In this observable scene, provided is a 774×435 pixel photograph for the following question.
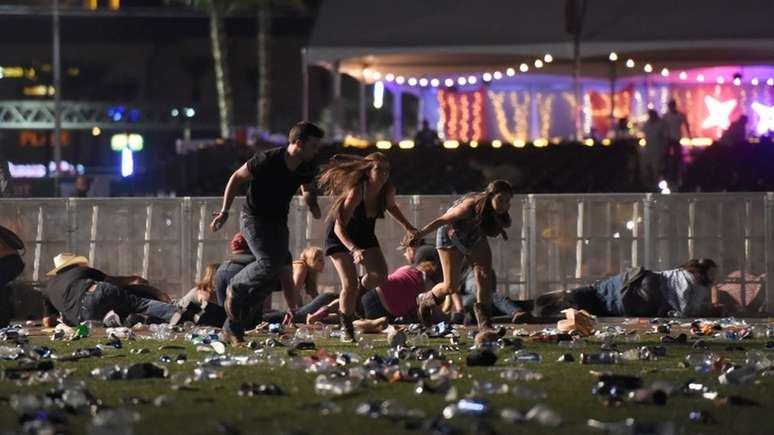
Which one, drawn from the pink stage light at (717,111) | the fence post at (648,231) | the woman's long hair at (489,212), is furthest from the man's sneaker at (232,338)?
the pink stage light at (717,111)

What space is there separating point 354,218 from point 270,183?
0.88m

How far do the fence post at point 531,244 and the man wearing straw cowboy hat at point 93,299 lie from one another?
4389 millimetres

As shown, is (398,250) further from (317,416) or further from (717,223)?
(317,416)

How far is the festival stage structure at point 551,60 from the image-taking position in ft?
106

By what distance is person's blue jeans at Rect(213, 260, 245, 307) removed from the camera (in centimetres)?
1686

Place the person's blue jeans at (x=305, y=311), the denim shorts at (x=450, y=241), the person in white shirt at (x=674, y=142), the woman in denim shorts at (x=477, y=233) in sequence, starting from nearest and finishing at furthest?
the woman in denim shorts at (x=477, y=233)
the denim shorts at (x=450, y=241)
the person's blue jeans at (x=305, y=311)
the person in white shirt at (x=674, y=142)

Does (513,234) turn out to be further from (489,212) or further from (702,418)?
(702,418)

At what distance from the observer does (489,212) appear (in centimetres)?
1517

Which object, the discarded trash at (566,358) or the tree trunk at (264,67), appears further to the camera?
the tree trunk at (264,67)

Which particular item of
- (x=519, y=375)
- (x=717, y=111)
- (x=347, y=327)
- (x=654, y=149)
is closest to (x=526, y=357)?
(x=519, y=375)

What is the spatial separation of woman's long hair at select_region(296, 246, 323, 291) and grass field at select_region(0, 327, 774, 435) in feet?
17.5

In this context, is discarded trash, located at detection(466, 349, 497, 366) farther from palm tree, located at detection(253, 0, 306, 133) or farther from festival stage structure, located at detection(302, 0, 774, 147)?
palm tree, located at detection(253, 0, 306, 133)

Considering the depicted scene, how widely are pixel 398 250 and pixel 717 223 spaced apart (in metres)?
3.44

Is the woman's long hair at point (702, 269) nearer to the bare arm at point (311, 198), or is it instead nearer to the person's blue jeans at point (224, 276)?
the person's blue jeans at point (224, 276)
